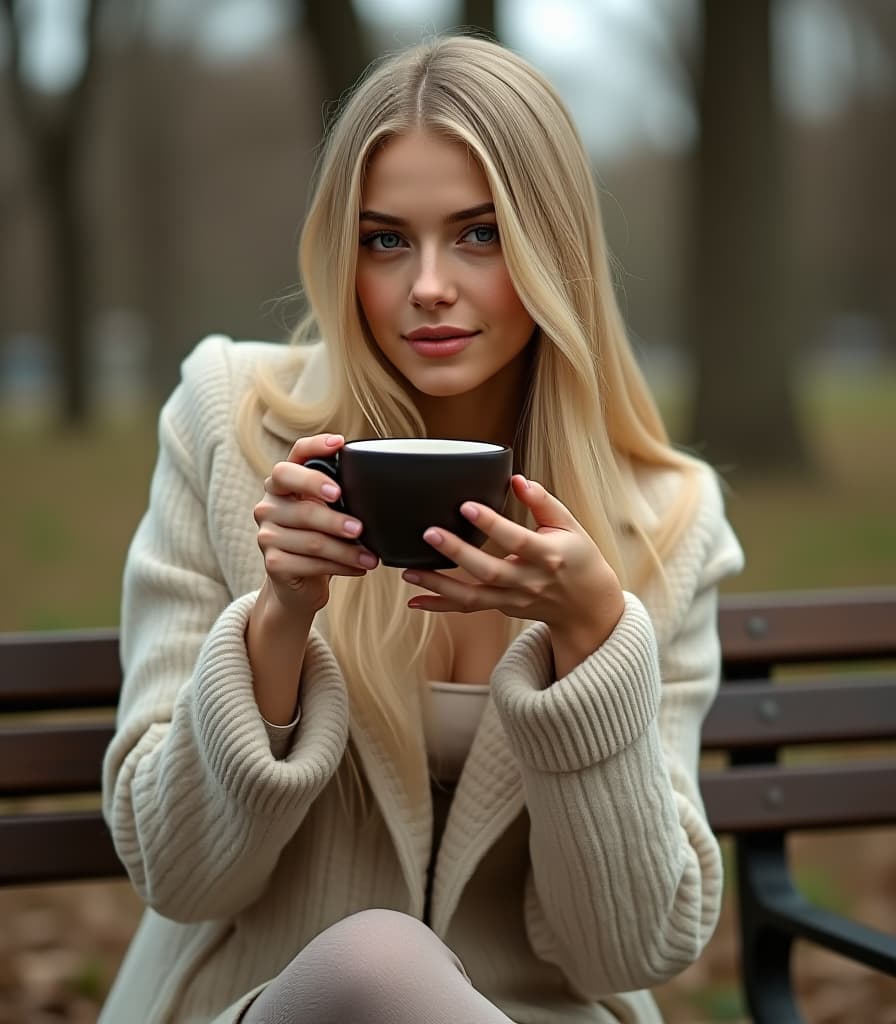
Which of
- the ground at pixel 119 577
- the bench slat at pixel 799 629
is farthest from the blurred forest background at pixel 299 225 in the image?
the bench slat at pixel 799 629

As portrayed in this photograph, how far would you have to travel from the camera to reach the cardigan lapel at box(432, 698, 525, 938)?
89.4 inches

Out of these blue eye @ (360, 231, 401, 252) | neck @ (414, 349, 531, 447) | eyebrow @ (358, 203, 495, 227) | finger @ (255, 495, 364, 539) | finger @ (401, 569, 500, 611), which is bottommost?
finger @ (401, 569, 500, 611)

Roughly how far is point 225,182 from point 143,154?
7.27 meters

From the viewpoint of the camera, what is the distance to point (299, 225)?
298 centimetres

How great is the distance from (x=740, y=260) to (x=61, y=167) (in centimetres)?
750

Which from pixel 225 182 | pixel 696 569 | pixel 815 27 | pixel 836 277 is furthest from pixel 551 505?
pixel 836 277

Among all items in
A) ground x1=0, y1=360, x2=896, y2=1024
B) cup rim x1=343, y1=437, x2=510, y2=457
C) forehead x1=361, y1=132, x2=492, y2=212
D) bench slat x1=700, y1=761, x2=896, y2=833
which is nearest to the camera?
cup rim x1=343, y1=437, x2=510, y2=457

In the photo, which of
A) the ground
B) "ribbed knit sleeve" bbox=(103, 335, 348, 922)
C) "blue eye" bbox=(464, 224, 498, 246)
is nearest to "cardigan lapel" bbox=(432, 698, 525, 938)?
"ribbed knit sleeve" bbox=(103, 335, 348, 922)

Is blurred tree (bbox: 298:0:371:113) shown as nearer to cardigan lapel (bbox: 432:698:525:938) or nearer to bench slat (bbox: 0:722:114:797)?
bench slat (bbox: 0:722:114:797)

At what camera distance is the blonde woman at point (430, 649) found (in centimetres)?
201

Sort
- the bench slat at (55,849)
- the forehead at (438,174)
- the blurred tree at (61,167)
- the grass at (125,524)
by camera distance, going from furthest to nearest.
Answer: the blurred tree at (61,167) < the grass at (125,524) < the bench slat at (55,849) < the forehead at (438,174)

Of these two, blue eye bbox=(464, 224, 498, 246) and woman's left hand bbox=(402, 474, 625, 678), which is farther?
blue eye bbox=(464, 224, 498, 246)

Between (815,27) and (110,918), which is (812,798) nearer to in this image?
(110,918)

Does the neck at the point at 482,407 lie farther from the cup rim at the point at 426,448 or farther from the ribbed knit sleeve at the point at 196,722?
the cup rim at the point at 426,448
